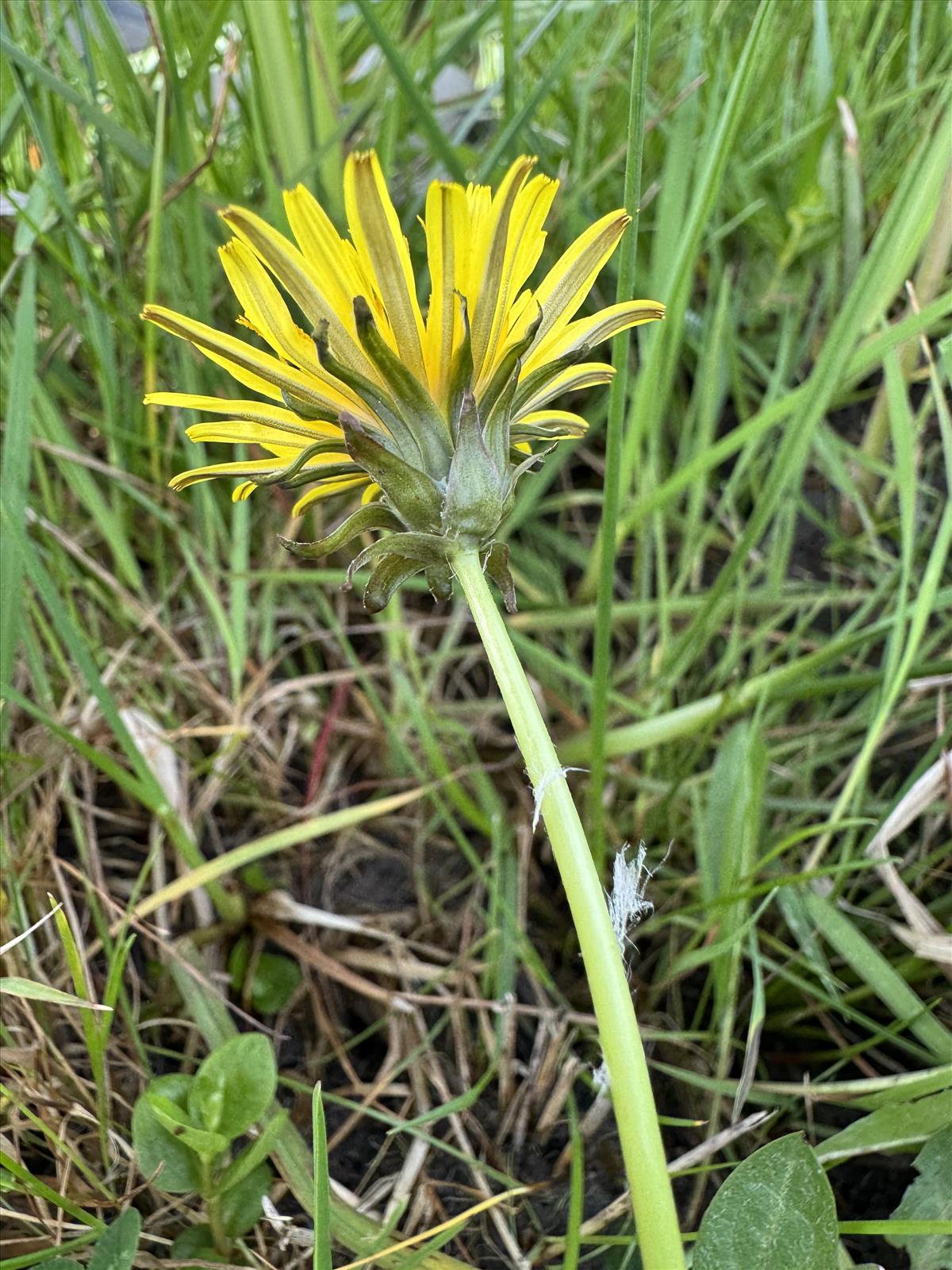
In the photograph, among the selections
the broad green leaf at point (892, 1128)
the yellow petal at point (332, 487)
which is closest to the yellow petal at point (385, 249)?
the yellow petal at point (332, 487)

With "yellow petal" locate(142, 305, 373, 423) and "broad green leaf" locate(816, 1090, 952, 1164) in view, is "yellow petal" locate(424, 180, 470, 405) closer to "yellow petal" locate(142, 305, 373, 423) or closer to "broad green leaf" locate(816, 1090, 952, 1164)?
"yellow petal" locate(142, 305, 373, 423)

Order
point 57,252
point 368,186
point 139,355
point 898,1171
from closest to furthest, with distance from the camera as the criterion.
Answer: point 368,186, point 898,1171, point 57,252, point 139,355

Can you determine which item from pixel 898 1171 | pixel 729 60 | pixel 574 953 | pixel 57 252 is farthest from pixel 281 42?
pixel 898 1171

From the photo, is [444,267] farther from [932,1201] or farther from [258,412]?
[932,1201]

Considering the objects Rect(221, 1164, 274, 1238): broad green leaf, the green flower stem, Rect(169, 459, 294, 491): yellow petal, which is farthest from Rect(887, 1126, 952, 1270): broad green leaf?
Rect(169, 459, 294, 491): yellow petal

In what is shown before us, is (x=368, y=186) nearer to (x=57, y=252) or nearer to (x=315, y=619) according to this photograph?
(x=57, y=252)

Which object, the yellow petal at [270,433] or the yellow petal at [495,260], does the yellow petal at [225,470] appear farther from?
the yellow petal at [495,260]
